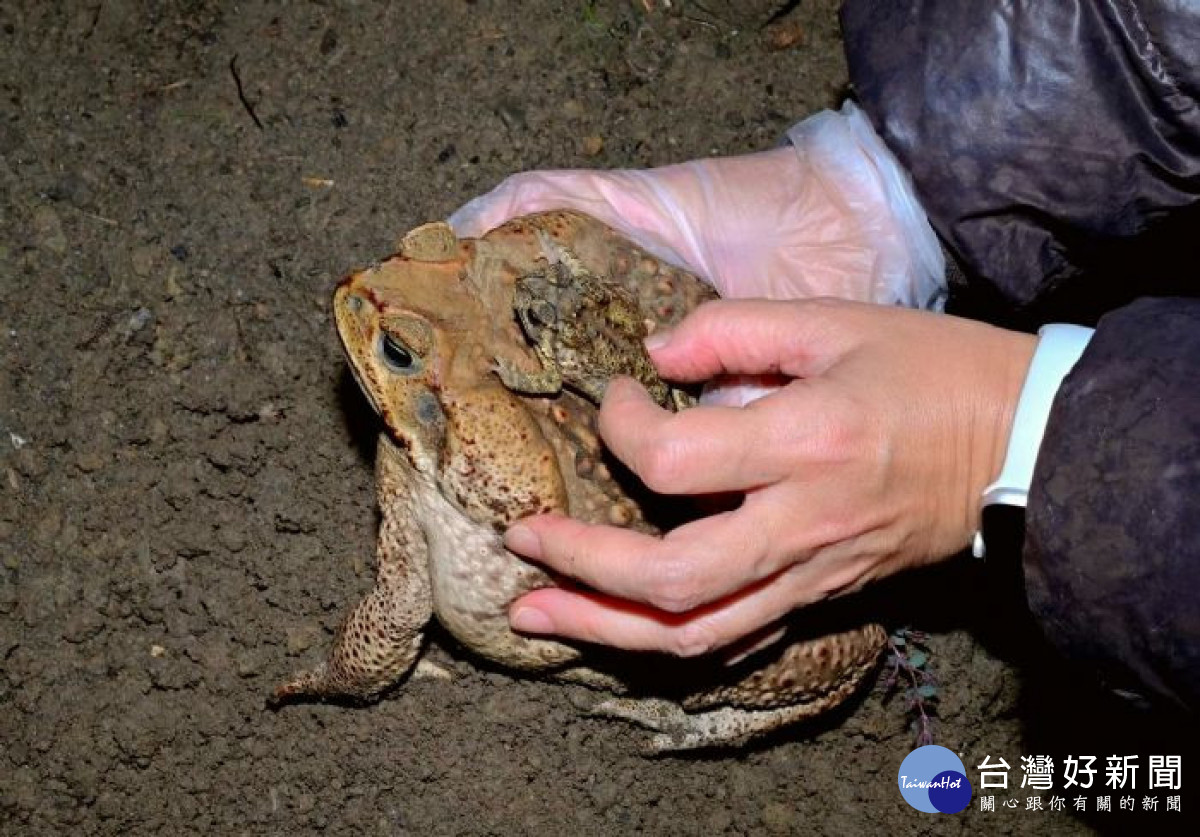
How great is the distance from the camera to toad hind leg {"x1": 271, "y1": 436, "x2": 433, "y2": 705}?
2.63 meters

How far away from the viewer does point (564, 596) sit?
2.30 meters

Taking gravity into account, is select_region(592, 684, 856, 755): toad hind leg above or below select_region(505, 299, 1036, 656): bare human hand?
below

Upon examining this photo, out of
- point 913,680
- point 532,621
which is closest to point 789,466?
point 532,621

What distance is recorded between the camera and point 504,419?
2275 millimetres

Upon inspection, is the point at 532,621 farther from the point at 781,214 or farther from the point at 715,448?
the point at 781,214

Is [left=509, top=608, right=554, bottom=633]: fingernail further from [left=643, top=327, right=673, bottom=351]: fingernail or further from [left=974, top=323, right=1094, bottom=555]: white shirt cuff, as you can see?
[left=974, top=323, right=1094, bottom=555]: white shirt cuff

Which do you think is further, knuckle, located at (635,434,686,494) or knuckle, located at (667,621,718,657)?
knuckle, located at (667,621,718,657)

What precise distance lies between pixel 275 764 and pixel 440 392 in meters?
1.27

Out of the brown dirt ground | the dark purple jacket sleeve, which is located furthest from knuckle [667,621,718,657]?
the brown dirt ground

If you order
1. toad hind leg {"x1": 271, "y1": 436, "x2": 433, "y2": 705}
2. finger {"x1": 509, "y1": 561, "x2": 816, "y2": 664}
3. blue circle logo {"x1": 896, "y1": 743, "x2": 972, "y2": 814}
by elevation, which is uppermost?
finger {"x1": 509, "y1": 561, "x2": 816, "y2": 664}

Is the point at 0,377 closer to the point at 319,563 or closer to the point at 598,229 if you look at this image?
the point at 319,563

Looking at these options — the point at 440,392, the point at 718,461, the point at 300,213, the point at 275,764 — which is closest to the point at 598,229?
the point at 440,392

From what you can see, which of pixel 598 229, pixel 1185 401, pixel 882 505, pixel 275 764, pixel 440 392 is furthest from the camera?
pixel 275 764

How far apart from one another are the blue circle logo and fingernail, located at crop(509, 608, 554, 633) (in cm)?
136
